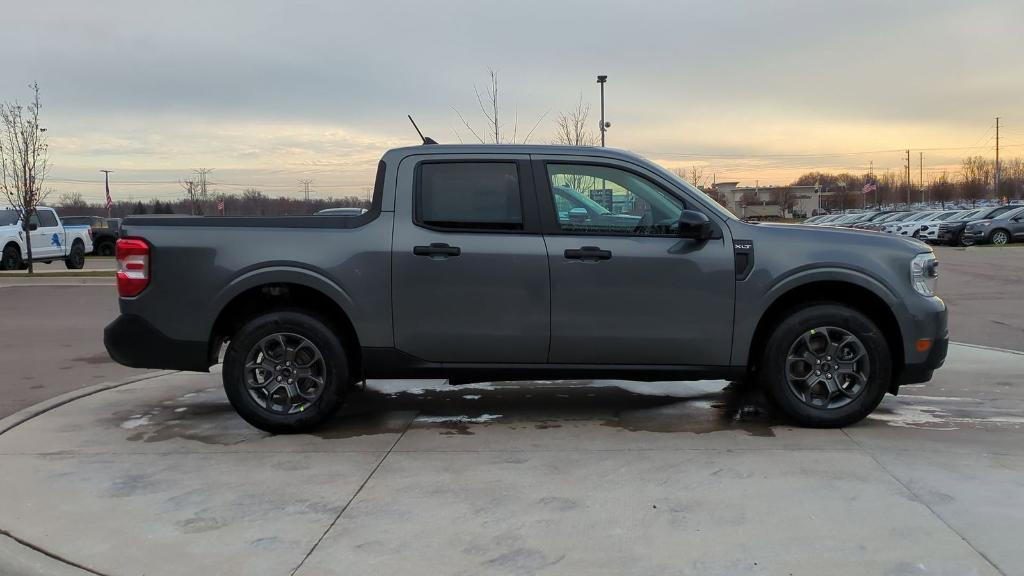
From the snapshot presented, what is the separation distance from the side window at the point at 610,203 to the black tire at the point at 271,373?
1.77 m

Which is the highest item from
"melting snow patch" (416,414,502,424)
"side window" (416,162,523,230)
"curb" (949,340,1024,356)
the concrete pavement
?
"side window" (416,162,523,230)

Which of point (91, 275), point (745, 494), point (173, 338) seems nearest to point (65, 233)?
point (91, 275)

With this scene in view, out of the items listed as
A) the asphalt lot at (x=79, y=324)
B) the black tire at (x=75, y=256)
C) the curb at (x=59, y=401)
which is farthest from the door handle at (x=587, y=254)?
the black tire at (x=75, y=256)

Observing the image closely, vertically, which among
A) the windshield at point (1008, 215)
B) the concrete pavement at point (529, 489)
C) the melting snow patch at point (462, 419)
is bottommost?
the concrete pavement at point (529, 489)

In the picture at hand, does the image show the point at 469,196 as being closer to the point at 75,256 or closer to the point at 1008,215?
the point at 75,256

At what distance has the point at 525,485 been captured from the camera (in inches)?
164

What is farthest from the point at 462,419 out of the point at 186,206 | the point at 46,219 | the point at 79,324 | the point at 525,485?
the point at 186,206

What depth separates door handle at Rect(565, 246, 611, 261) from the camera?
16.2ft

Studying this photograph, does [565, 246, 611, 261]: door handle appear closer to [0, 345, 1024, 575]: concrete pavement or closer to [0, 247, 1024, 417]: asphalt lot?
[0, 345, 1024, 575]: concrete pavement

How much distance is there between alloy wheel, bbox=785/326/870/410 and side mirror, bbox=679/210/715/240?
3.10ft

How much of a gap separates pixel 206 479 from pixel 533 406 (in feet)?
8.26

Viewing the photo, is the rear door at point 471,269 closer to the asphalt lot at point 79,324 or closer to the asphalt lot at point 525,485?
the asphalt lot at point 525,485

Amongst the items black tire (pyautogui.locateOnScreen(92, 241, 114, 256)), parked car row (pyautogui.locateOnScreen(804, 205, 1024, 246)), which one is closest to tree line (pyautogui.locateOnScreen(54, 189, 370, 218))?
black tire (pyautogui.locateOnScreen(92, 241, 114, 256))

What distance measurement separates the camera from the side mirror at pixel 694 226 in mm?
4801
